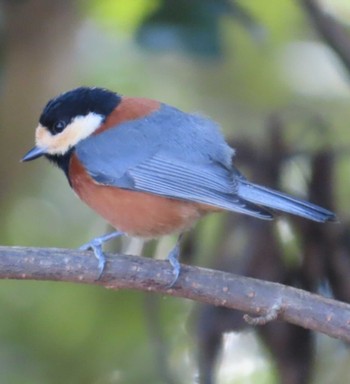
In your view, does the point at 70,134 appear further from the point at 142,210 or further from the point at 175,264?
the point at 175,264

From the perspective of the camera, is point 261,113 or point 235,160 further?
point 261,113

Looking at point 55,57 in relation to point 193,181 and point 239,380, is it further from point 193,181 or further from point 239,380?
point 239,380

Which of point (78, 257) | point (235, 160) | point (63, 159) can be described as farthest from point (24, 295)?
point (78, 257)

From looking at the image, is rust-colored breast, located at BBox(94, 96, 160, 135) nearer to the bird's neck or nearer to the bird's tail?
the bird's neck

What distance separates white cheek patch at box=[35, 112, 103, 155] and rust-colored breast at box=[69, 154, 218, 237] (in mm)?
143

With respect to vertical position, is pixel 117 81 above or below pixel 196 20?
below

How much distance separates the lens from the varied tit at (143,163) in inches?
83.7

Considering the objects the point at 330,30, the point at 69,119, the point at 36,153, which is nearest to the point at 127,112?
the point at 69,119

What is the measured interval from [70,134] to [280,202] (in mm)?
561

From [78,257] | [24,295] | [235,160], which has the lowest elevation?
[24,295]

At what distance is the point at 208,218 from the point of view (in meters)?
2.73

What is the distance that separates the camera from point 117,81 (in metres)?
3.30

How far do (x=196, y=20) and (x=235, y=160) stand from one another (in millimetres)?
399

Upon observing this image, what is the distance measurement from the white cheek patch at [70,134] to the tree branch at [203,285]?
1.70 ft
